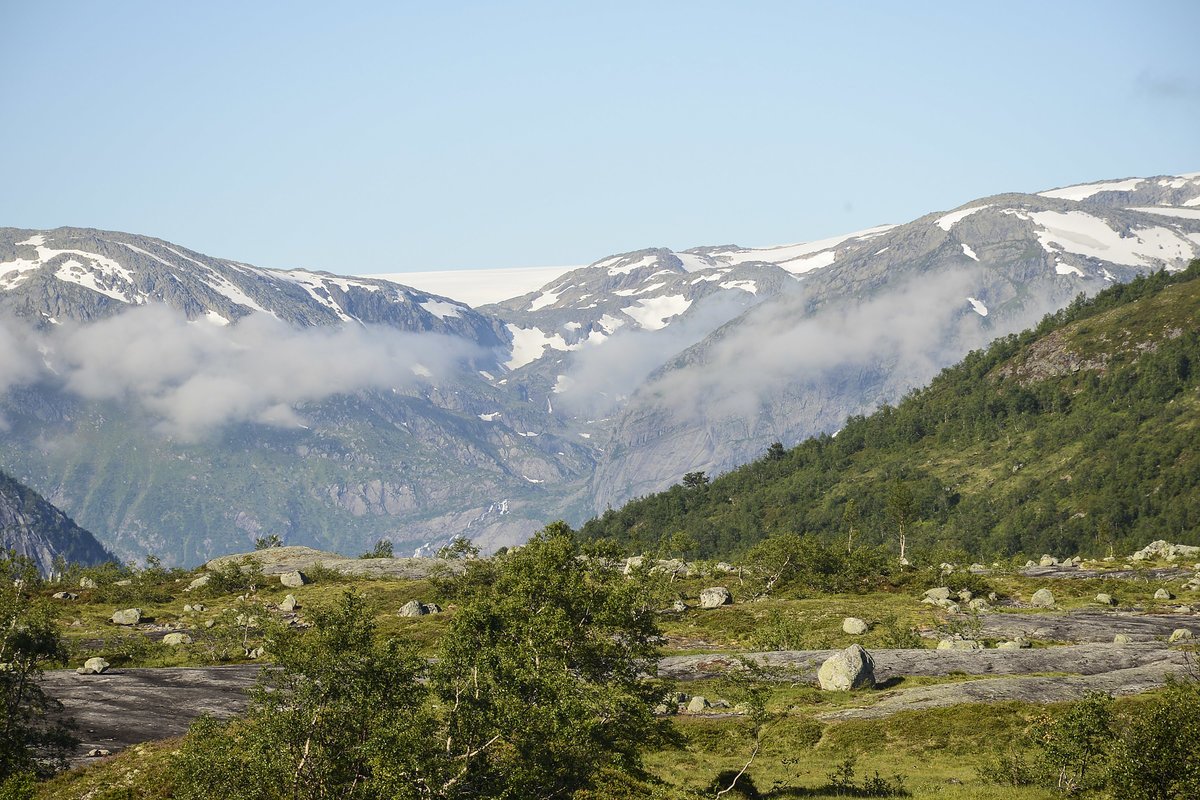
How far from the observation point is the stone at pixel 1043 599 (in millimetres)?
159562

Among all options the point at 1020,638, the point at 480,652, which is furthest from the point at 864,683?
the point at 480,652

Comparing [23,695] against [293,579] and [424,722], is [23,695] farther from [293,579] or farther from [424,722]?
[293,579]

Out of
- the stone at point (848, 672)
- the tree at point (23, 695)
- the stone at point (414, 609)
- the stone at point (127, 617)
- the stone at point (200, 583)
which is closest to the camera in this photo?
the tree at point (23, 695)

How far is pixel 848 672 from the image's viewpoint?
102 m

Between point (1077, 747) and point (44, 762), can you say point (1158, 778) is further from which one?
point (44, 762)

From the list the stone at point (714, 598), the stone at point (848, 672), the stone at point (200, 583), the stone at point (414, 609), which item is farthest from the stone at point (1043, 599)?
the stone at point (200, 583)

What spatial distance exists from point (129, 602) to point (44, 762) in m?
100

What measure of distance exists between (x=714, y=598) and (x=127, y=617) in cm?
9305

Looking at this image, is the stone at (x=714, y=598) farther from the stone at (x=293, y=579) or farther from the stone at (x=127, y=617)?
the stone at (x=127, y=617)

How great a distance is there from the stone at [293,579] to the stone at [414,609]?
114ft

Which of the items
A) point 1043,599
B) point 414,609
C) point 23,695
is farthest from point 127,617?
point 1043,599

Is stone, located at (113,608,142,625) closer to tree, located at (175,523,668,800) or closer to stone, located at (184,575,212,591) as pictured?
stone, located at (184,575,212,591)

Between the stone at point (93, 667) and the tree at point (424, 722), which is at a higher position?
the tree at point (424, 722)

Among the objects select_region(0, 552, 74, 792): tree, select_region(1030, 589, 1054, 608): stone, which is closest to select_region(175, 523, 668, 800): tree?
select_region(0, 552, 74, 792): tree
